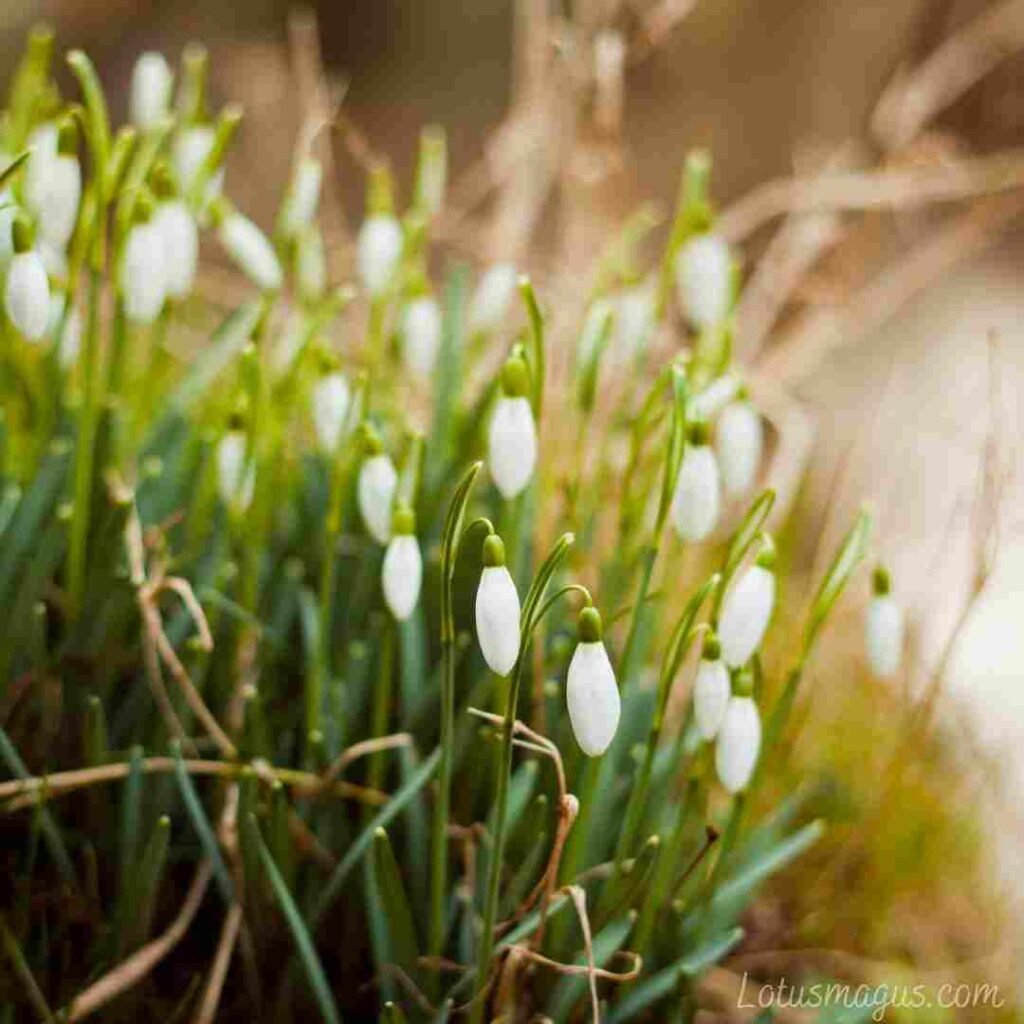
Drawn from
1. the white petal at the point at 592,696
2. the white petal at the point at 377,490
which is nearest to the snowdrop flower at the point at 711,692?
the white petal at the point at 592,696

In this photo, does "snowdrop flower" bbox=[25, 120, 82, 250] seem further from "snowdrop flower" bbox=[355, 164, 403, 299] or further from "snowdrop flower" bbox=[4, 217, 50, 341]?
"snowdrop flower" bbox=[355, 164, 403, 299]

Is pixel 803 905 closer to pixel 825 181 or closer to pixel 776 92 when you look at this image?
pixel 825 181

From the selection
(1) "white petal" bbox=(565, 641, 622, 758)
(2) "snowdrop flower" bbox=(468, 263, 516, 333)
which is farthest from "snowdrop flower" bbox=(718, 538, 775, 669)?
(2) "snowdrop flower" bbox=(468, 263, 516, 333)

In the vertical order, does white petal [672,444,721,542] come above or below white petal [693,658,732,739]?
above

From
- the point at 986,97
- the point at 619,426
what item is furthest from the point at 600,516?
the point at 986,97

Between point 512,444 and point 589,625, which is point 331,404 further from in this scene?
point 589,625

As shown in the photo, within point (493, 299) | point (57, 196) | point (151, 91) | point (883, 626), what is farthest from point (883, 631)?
point (151, 91)

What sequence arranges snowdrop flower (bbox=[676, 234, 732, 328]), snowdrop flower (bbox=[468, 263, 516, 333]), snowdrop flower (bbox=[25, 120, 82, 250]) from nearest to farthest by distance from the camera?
snowdrop flower (bbox=[25, 120, 82, 250]) < snowdrop flower (bbox=[676, 234, 732, 328]) < snowdrop flower (bbox=[468, 263, 516, 333])
